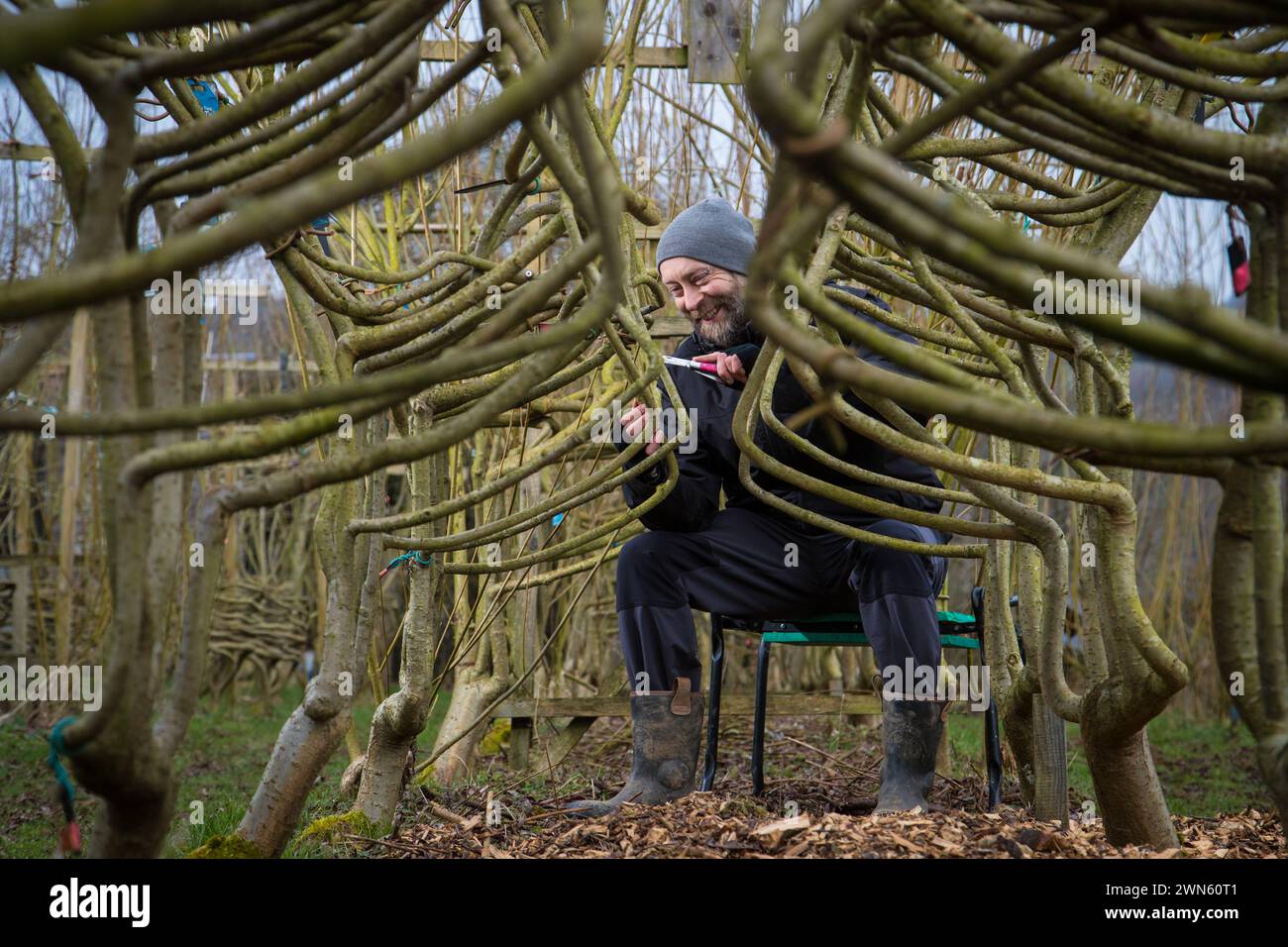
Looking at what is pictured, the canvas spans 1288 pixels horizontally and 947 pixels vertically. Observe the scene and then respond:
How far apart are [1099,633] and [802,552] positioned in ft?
2.60

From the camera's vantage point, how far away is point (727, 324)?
3.18 metres

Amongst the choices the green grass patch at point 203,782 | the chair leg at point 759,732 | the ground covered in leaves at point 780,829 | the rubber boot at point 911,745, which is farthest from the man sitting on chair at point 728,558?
the green grass patch at point 203,782

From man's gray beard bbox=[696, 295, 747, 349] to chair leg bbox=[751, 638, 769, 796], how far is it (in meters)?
0.84

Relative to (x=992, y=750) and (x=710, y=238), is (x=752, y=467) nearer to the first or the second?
(x=710, y=238)

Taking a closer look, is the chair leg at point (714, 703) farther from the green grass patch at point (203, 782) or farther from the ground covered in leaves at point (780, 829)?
the green grass patch at point (203, 782)

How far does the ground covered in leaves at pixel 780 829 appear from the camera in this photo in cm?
209

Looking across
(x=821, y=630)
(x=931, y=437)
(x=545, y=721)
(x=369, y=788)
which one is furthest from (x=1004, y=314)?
(x=545, y=721)

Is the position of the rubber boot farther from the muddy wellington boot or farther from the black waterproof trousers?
the muddy wellington boot

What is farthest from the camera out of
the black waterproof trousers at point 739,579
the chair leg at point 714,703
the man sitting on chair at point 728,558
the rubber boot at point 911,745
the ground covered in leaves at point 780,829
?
the chair leg at point 714,703

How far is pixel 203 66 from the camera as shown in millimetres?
1269

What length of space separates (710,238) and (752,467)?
0.66m

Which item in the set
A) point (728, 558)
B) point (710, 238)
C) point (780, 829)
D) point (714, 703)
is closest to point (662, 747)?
point (714, 703)

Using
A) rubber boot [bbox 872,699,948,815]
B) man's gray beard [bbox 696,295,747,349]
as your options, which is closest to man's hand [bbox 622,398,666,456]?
man's gray beard [bbox 696,295,747,349]
